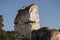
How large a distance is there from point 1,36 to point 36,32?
27.8 m

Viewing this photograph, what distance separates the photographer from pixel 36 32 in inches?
1492

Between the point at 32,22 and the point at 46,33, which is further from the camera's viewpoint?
the point at 32,22

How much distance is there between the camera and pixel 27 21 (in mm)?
39250

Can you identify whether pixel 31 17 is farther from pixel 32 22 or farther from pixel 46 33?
pixel 46 33

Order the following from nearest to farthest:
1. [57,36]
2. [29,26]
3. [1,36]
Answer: [57,36] < [29,26] < [1,36]

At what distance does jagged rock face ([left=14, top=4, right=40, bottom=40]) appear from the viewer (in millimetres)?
38969

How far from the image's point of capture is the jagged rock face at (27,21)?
1534 inches

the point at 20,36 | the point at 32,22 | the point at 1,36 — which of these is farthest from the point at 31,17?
the point at 1,36

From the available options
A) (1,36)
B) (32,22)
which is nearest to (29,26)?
(32,22)

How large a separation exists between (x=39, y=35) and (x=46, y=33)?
4.02 ft

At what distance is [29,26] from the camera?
128ft

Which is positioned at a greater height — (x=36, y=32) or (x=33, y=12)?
(x=33, y=12)

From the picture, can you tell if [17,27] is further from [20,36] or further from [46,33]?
[46,33]

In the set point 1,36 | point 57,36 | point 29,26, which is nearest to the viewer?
point 57,36
